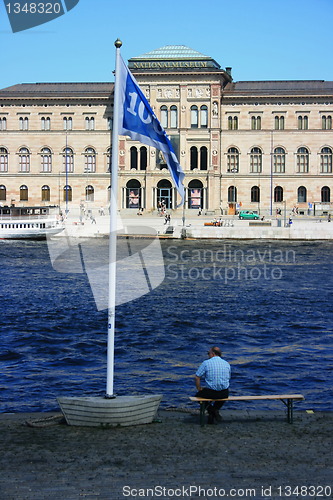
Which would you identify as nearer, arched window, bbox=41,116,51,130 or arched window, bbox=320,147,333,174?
arched window, bbox=320,147,333,174

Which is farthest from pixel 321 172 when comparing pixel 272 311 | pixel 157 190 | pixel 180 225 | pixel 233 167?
pixel 272 311

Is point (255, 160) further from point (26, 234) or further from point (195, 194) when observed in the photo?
point (26, 234)

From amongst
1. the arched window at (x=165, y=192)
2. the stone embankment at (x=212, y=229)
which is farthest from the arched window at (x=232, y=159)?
the stone embankment at (x=212, y=229)

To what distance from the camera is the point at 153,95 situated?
405 feet

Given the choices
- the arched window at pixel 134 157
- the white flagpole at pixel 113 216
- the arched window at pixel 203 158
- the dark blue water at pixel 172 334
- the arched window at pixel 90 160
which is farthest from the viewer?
the arched window at pixel 90 160

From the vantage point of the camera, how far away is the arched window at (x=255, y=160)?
420 ft

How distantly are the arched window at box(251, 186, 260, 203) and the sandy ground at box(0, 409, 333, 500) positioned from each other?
10977cm

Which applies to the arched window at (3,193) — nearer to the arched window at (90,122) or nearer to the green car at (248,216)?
the arched window at (90,122)

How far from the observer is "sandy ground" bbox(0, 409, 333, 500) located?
14.3 meters

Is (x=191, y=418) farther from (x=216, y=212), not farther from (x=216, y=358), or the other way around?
(x=216, y=212)

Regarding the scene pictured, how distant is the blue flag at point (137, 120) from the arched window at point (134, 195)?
106162mm

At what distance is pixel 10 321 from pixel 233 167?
9222cm

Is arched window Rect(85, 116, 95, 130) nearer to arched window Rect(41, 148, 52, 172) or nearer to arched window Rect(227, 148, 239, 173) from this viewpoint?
arched window Rect(41, 148, 52, 172)

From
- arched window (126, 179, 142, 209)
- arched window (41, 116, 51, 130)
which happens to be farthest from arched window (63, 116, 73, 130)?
arched window (126, 179, 142, 209)
